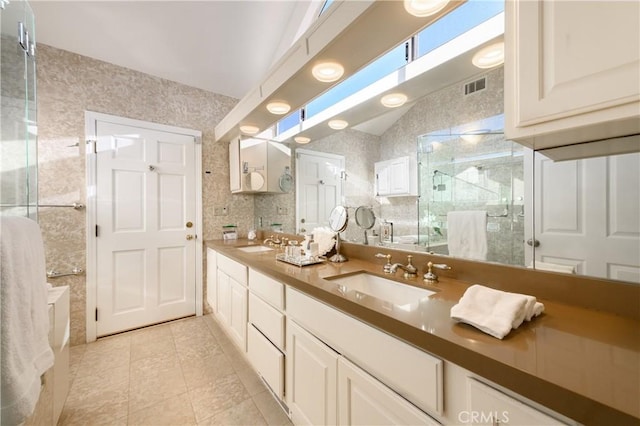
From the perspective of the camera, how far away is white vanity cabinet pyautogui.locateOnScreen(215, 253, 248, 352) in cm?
180

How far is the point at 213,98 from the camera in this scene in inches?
116

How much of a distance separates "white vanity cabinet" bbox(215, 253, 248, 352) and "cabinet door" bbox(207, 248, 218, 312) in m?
0.08

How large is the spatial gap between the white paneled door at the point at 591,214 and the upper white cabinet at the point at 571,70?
18 cm

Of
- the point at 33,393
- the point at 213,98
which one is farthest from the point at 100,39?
the point at 33,393

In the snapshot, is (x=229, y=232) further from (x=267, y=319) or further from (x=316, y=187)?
(x=267, y=319)

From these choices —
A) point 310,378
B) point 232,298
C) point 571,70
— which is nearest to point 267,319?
point 310,378

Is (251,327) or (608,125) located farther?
(251,327)

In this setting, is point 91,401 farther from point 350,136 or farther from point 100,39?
point 100,39

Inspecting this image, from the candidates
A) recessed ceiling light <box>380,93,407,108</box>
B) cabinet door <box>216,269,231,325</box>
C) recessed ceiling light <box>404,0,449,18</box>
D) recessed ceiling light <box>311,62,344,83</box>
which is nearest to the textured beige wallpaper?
cabinet door <box>216,269,231,325</box>

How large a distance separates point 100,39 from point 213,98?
1.04 m

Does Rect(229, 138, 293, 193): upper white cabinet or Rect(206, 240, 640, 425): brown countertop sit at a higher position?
Rect(229, 138, 293, 193): upper white cabinet

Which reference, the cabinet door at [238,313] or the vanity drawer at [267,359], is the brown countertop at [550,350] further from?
the cabinet door at [238,313]

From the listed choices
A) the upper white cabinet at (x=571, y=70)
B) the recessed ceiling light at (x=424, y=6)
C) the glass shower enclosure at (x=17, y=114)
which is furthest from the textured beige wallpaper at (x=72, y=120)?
the upper white cabinet at (x=571, y=70)

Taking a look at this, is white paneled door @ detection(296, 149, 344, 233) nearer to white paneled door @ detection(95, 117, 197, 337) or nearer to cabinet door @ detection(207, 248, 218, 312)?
cabinet door @ detection(207, 248, 218, 312)
